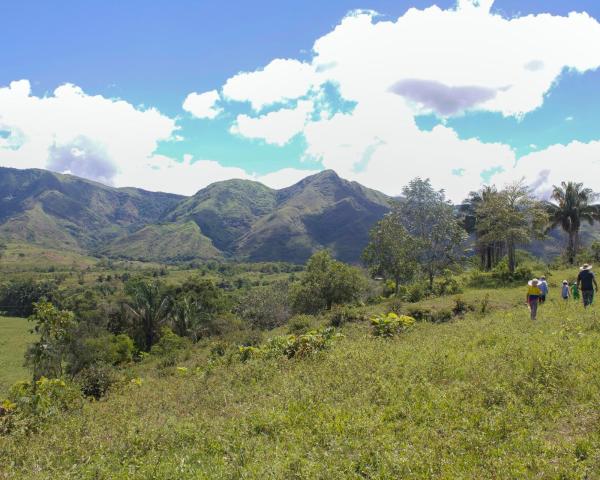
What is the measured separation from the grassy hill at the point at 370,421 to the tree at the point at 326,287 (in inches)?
994

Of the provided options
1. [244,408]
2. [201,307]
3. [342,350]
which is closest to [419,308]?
[342,350]

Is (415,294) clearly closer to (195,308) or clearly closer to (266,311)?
(266,311)

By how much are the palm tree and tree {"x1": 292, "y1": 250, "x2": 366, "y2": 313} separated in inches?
1091

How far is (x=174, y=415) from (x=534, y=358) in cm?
1056

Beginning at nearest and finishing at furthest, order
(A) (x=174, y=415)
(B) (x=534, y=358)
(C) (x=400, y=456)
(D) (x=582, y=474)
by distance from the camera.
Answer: (D) (x=582, y=474) < (C) (x=400, y=456) < (B) (x=534, y=358) < (A) (x=174, y=415)

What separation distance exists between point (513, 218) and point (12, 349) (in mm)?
91107

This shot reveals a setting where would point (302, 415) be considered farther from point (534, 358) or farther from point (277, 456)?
point (534, 358)

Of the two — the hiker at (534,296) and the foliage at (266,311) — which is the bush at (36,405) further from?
the foliage at (266,311)

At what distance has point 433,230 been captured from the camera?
40844 millimetres

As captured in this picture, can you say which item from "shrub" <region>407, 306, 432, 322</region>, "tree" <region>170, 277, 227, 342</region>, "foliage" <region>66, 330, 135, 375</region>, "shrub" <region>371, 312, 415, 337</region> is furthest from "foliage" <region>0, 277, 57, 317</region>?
"shrub" <region>371, 312, 415, 337</region>

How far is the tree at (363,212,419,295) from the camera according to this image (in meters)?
40.9

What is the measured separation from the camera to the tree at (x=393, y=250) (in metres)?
40.9

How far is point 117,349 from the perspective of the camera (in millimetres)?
50781

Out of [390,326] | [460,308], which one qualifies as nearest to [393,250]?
[460,308]
